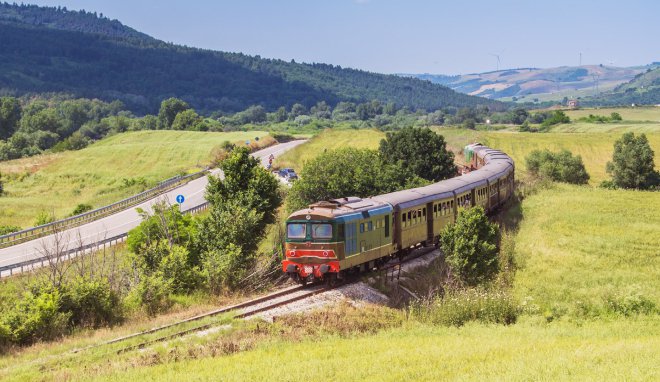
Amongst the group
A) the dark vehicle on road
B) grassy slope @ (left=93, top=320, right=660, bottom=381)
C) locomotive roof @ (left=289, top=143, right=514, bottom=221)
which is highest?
locomotive roof @ (left=289, top=143, right=514, bottom=221)

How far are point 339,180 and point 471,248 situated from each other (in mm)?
19487

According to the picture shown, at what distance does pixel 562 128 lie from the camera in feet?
510

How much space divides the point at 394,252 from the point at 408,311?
5.02 metres

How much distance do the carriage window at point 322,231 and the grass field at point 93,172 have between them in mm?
50703

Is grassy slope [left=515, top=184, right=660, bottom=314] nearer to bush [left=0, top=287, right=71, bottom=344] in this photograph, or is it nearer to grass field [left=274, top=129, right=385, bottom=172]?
bush [left=0, top=287, right=71, bottom=344]

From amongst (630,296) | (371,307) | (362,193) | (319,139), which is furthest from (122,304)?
(319,139)

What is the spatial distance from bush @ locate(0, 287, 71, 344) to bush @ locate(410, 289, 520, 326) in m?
12.6

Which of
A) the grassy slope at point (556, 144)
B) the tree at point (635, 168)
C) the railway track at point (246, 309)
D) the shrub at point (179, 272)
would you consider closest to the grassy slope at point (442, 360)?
the railway track at point (246, 309)

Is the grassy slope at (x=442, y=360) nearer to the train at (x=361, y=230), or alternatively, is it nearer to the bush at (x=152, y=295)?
the train at (x=361, y=230)

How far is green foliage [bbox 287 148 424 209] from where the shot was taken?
4938cm

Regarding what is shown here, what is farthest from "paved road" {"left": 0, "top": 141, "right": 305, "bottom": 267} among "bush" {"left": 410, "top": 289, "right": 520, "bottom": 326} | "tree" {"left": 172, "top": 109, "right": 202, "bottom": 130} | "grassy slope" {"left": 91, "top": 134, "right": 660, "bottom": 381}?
"tree" {"left": 172, "top": 109, "right": 202, "bottom": 130}

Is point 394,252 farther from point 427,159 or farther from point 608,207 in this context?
point 427,159

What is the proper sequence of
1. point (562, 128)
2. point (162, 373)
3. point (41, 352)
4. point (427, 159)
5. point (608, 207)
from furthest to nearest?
point (562, 128) < point (427, 159) < point (608, 207) < point (41, 352) < point (162, 373)

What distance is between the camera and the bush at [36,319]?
24.0m
